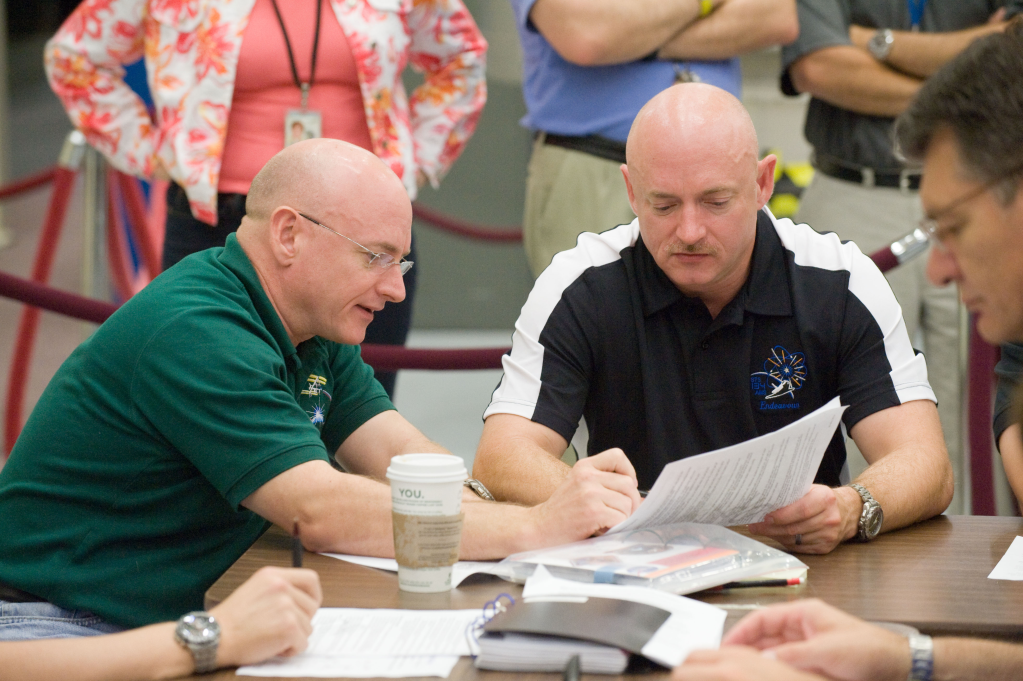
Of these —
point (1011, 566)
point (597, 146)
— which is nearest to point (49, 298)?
point (597, 146)

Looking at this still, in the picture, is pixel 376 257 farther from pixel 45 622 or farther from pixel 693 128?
pixel 45 622

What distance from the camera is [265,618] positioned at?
1.14 metres

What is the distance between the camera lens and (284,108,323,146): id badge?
2479 mm

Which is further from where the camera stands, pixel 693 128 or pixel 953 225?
pixel 693 128

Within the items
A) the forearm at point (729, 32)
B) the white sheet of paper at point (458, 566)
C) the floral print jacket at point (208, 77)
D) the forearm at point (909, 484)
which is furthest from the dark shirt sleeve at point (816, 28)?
the white sheet of paper at point (458, 566)

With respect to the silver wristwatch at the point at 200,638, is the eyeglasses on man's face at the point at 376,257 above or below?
→ above

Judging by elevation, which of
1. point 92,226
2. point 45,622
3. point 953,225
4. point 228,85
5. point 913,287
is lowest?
point 92,226

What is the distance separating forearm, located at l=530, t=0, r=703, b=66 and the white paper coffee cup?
1.50m

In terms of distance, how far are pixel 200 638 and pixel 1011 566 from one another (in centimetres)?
108

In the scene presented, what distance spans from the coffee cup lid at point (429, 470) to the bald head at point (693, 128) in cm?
86

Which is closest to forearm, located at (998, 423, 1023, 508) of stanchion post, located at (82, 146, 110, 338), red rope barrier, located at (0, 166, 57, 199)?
stanchion post, located at (82, 146, 110, 338)

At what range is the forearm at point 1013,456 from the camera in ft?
6.15

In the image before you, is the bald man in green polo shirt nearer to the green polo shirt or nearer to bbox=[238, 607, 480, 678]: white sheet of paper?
the green polo shirt

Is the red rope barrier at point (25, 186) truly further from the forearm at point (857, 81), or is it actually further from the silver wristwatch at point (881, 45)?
the silver wristwatch at point (881, 45)
